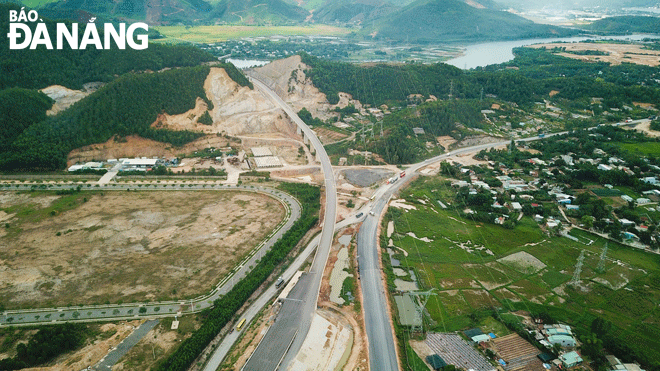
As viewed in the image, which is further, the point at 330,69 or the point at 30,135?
the point at 330,69

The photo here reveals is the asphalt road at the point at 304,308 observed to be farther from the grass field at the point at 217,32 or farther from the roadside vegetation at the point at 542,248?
the grass field at the point at 217,32

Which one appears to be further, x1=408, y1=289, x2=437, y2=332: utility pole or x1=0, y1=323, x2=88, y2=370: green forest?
x1=408, y1=289, x2=437, y2=332: utility pole

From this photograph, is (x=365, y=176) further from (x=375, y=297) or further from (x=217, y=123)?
(x=217, y=123)

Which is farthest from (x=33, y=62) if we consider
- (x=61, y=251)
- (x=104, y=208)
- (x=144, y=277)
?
(x=144, y=277)

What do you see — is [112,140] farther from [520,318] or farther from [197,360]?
[520,318]

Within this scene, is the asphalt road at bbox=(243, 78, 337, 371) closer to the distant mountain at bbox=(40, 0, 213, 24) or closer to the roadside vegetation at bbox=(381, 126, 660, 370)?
the roadside vegetation at bbox=(381, 126, 660, 370)

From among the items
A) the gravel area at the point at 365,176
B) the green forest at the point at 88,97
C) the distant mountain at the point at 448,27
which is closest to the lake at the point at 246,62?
the green forest at the point at 88,97

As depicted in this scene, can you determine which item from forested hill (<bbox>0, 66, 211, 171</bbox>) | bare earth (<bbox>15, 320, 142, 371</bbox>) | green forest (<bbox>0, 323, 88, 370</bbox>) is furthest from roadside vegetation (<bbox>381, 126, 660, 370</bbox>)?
forested hill (<bbox>0, 66, 211, 171</bbox>)
